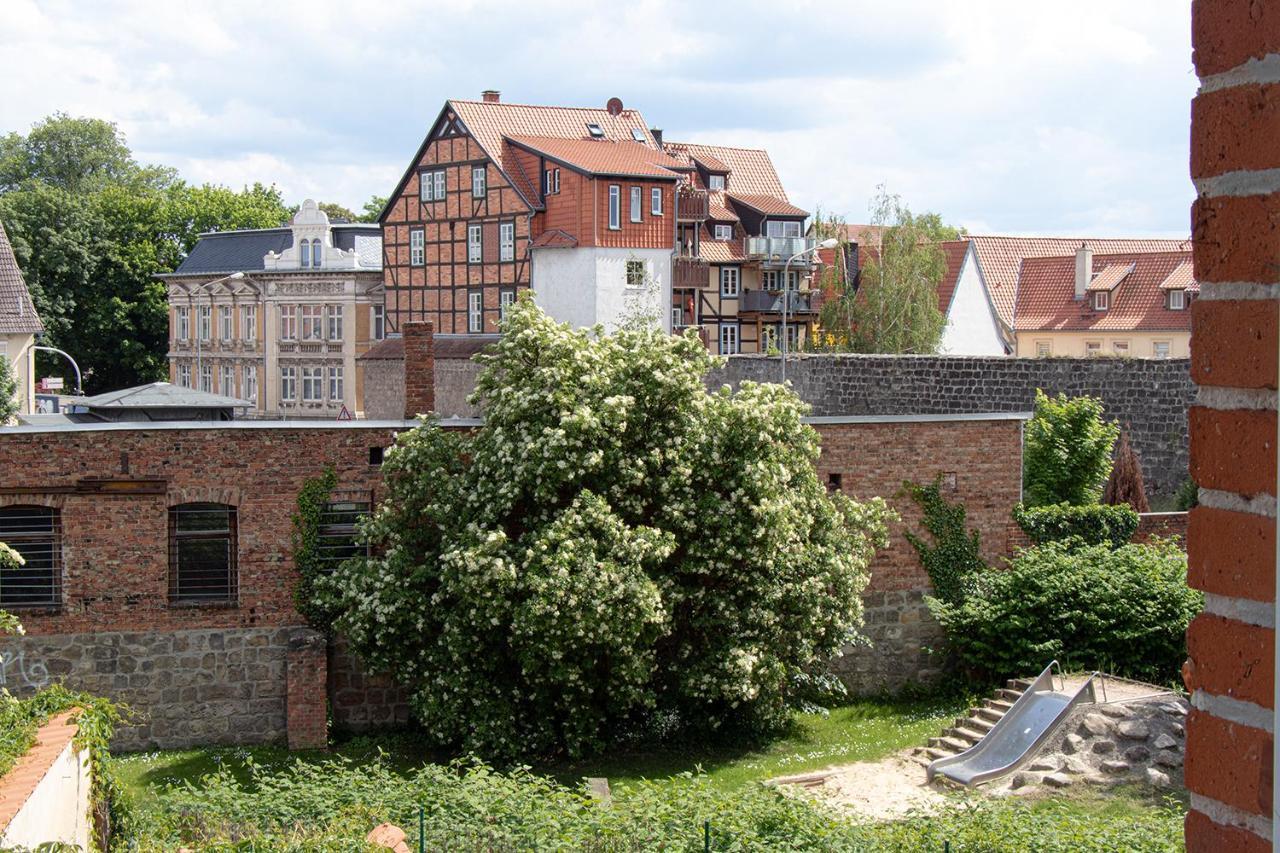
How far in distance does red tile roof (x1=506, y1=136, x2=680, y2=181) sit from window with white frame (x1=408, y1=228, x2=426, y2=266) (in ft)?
14.4

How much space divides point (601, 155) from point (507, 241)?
4360 millimetres

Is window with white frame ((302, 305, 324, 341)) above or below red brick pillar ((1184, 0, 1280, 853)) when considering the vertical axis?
above

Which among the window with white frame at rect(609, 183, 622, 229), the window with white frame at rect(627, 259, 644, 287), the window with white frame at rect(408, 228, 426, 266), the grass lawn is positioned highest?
the window with white frame at rect(609, 183, 622, 229)

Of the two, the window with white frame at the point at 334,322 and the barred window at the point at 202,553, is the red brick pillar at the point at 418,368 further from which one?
the window with white frame at the point at 334,322

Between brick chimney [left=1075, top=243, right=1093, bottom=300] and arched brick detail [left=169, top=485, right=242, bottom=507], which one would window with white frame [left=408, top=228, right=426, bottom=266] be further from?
A: arched brick detail [left=169, top=485, right=242, bottom=507]

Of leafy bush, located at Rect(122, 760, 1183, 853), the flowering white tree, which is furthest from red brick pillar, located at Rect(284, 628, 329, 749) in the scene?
leafy bush, located at Rect(122, 760, 1183, 853)

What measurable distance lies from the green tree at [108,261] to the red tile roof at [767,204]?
2829 cm

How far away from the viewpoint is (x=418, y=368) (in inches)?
933

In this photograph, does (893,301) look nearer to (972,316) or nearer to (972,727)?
(972,316)

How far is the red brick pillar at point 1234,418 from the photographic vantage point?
6.85ft

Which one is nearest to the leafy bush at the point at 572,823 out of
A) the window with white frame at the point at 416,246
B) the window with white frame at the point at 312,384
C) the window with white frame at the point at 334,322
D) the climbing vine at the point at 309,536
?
the climbing vine at the point at 309,536

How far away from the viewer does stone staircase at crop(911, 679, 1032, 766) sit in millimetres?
20047

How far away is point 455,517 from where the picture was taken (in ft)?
66.3

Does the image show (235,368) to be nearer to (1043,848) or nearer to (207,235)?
(207,235)
